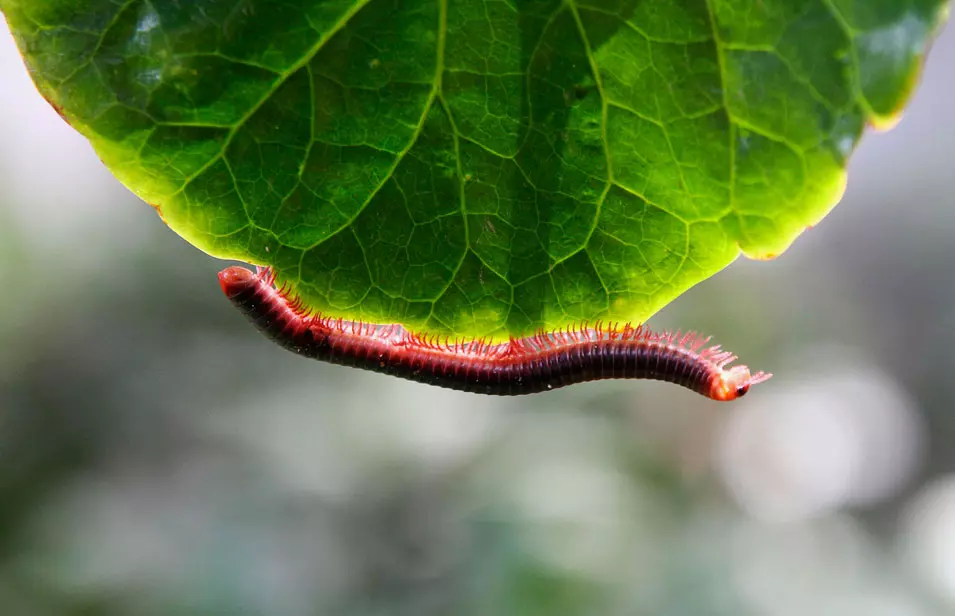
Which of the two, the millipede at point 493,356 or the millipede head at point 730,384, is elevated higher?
the millipede head at point 730,384

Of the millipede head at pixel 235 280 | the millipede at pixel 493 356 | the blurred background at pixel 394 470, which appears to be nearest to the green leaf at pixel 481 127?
the millipede head at pixel 235 280

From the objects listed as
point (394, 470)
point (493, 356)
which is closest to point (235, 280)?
point (493, 356)

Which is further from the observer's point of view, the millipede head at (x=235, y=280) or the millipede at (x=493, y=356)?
the millipede at (x=493, y=356)

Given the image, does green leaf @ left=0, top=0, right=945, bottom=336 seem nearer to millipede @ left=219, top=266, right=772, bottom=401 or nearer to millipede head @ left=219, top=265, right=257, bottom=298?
millipede head @ left=219, top=265, right=257, bottom=298

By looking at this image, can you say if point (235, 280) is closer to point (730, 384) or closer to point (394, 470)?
point (730, 384)

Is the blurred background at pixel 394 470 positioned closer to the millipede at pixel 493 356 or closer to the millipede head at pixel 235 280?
the millipede at pixel 493 356

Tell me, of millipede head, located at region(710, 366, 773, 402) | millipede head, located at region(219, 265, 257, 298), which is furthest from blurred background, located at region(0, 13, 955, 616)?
millipede head, located at region(219, 265, 257, 298)

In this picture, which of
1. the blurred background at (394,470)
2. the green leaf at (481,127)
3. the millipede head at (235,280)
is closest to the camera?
the green leaf at (481,127)
